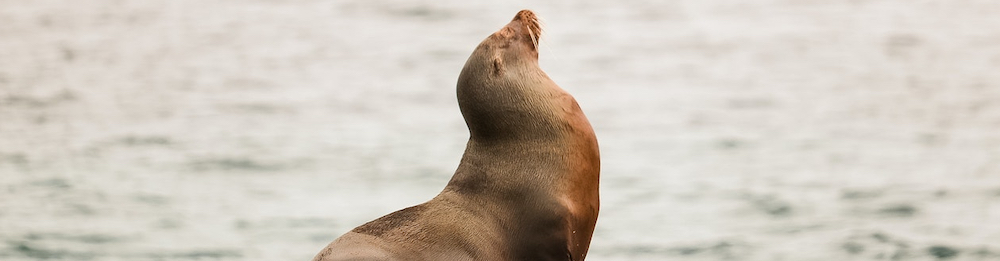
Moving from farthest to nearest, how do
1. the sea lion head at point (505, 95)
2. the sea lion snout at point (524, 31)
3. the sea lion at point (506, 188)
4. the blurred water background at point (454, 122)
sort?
the blurred water background at point (454, 122) < the sea lion snout at point (524, 31) < the sea lion head at point (505, 95) < the sea lion at point (506, 188)

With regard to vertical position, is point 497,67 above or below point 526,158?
above

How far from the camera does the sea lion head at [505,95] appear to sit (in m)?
4.63

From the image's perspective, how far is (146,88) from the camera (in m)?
14.9

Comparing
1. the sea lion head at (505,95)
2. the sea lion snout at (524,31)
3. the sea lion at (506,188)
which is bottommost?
the sea lion at (506,188)

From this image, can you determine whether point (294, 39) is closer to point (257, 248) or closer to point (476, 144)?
point (257, 248)

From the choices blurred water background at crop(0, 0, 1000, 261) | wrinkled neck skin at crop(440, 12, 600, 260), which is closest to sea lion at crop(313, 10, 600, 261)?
wrinkled neck skin at crop(440, 12, 600, 260)

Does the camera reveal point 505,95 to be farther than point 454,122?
No

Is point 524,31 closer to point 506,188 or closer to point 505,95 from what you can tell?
point 505,95

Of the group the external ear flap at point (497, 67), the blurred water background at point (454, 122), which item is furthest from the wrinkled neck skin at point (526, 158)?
the blurred water background at point (454, 122)

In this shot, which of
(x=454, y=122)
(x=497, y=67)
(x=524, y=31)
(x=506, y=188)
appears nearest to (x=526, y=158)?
(x=506, y=188)

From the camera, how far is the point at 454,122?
44.8ft

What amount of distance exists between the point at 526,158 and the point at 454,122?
29.8 ft

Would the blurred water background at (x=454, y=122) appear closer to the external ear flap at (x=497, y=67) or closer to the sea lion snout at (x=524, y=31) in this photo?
the sea lion snout at (x=524, y=31)

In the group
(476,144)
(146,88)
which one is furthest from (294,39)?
(476,144)
